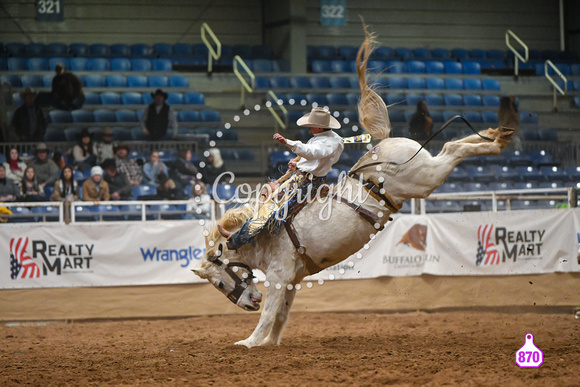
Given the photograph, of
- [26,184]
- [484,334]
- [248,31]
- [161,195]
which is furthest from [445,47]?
[484,334]

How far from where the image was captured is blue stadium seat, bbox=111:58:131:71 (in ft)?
56.2

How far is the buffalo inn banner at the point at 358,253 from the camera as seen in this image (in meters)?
9.61

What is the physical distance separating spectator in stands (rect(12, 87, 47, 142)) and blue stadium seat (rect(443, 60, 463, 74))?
33.7 ft

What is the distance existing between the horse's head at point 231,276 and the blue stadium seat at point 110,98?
9.76 metres

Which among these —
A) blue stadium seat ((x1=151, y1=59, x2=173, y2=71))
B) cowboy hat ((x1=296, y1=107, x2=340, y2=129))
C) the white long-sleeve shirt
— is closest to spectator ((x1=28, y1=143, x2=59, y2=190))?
blue stadium seat ((x1=151, y1=59, x2=173, y2=71))

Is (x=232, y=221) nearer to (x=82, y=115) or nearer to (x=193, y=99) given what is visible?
(x=82, y=115)

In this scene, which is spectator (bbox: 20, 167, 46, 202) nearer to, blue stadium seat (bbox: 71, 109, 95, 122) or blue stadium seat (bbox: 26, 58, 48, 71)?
blue stadium seat (bbox: 71, 109, 95, 122)

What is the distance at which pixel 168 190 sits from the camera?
39.3 feet

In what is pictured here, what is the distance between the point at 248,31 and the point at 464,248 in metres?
11.5

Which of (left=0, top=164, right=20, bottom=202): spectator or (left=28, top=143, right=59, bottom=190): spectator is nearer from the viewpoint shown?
(left=0, top=164, right=20, bottom=202): spectator

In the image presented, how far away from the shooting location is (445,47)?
21.0m

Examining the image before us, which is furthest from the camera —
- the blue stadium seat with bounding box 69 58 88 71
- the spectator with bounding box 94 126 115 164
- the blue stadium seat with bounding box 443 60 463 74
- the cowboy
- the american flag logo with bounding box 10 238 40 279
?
the blue stadium seat with bounding box 443 60 463 74

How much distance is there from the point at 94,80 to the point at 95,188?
5.54m

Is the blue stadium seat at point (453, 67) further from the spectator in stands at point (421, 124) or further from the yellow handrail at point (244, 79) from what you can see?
the yellow handrail at point (244, 79)
